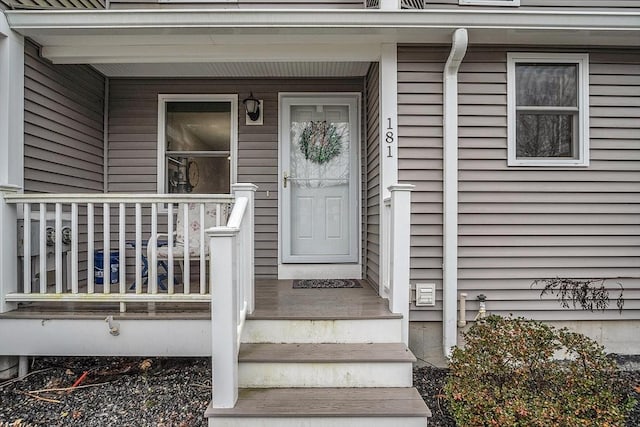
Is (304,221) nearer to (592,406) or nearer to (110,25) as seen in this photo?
(110,25)

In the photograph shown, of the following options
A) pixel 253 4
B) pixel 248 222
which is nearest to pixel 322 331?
pixel 248 222

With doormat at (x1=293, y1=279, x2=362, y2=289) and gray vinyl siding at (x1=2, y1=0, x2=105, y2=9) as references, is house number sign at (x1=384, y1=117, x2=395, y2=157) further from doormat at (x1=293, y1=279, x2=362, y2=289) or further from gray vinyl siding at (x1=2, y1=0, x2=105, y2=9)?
gray vinyl siding at (x1=2, y1=0, x2=105, y2=9)

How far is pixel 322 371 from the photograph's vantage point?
244cm

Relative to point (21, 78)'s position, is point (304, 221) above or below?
below

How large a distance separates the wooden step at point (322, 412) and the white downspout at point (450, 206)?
3.57 feet

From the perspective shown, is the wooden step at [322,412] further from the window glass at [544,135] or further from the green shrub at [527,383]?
the window glass at [544,135]

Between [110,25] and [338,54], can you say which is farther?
[338,54]

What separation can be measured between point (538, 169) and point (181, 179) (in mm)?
3671

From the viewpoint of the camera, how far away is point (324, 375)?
2443 millimetres

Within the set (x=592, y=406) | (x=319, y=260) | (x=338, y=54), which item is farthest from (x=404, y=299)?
(x=338, y=54)

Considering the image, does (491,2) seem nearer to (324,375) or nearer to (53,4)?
(324,375)

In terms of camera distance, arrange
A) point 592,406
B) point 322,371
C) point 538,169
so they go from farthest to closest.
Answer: point 538,169
point 322,371
point 592,406

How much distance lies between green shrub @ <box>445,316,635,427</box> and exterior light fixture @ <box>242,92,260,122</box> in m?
3.07

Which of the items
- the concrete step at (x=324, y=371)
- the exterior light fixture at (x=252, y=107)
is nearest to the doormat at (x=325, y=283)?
the concrete step at (x=324, y=371)
